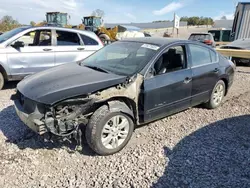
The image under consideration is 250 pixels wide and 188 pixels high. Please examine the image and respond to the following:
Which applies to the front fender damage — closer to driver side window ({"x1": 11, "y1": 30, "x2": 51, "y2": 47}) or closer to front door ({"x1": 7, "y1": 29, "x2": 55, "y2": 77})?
front door ({"x1": 7, "y1": 29, "x2": 55, "y2": 77})

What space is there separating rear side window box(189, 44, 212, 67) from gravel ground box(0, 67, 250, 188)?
1.16 meters

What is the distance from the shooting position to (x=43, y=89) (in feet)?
10.1

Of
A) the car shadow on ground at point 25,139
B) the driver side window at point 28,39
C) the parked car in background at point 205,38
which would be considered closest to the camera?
the car shadow on ground at point 25,139

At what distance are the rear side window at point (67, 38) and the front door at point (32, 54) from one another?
25cm

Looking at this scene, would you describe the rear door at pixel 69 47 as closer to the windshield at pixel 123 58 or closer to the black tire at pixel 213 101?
the windshield at pixel 123 58

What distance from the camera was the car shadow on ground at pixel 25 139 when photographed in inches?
131

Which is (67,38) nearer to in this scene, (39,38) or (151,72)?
(39,38)

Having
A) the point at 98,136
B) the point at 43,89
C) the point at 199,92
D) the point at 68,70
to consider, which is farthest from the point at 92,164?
the point at 199,92

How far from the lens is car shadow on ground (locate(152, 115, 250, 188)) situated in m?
2.74

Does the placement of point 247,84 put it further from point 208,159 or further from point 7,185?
point 7,185

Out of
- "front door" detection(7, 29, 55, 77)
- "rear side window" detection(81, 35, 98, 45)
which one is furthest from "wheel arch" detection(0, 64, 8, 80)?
"rear side window" detection(81, 35, 98, 45)

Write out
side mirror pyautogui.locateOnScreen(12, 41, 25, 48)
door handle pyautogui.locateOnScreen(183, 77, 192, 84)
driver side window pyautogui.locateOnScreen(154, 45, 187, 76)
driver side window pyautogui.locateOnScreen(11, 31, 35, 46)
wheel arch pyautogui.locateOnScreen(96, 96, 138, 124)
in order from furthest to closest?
driver side window pyautogui.locateOnScreen(11, 31, 35, 46) → side mirror pyautogui.locateOnScreen(12, 41, 25, 48) → door handle pyautogui.locateOnScreen(183, 77, 192, 84) → driver side window pyautogui.locateOnScreen(154, 45, 187, 76) → wheel arch pyautogui.locateOnScreen(96, 96, 138, 124)

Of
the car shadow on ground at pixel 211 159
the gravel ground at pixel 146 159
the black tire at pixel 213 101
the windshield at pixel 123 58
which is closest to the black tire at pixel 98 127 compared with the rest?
the gravel ground at pixel 146 159

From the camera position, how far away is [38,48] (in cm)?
A: 600
